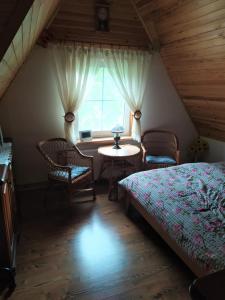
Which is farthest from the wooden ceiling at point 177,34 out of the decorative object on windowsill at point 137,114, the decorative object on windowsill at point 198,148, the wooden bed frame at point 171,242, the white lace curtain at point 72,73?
the wooden bed frame at point 171,242

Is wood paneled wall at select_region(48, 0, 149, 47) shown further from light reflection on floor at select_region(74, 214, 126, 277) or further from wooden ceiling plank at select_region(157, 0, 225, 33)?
light reflection on floor at select_region(74, 214, 126, 277)

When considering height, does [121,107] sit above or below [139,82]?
below

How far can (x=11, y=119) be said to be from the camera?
296 cm

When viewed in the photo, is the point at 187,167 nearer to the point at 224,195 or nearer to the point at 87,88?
the point at 224,195

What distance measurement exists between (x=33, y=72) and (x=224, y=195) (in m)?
2.60

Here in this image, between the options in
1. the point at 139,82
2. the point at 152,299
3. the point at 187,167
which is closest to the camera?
the point at 152,299

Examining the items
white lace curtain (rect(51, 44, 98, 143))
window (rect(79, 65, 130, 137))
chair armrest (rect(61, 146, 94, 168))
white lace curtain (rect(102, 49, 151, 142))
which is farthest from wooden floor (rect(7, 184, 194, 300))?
white lace curtain (rect(102, 49, 151, 142))

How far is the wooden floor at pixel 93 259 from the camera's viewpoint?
1.70 metres

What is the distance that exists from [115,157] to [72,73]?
4.05 ft

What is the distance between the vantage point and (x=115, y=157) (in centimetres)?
295

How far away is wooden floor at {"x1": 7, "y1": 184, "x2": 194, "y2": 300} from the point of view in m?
1.70

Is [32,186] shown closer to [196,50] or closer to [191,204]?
[191,204]

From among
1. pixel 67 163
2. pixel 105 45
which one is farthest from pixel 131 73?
pixel 67 163

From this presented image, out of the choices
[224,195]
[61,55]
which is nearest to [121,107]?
[61,55]
